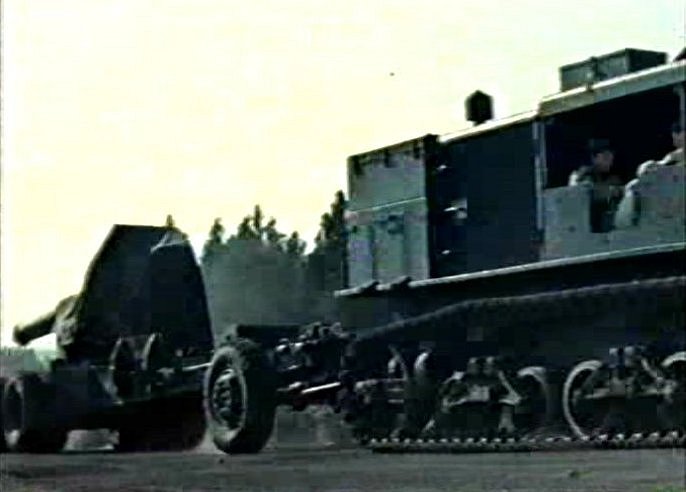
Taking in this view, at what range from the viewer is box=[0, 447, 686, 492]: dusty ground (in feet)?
27.1

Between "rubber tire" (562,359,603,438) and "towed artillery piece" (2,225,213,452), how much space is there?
6.80 m

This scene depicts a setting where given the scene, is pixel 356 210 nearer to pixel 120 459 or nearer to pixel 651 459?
pixel 120 459

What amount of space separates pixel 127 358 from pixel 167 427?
1182 mm

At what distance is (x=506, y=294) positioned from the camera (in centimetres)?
1206

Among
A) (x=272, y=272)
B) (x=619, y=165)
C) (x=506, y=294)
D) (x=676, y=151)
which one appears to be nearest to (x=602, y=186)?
(x=619, y=165)

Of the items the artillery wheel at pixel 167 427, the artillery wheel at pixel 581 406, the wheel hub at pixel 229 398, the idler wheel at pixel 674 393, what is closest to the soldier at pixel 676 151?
the idler wheel at pixel 674 393

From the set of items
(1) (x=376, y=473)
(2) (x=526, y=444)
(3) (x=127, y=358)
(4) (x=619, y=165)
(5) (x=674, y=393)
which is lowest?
(1) (x=376, y=473)

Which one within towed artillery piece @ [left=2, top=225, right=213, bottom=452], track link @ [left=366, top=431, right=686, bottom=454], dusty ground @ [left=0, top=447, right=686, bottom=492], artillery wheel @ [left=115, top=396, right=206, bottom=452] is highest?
towed artillery piece @ [left=2, top=225, right=213, bottom=452]

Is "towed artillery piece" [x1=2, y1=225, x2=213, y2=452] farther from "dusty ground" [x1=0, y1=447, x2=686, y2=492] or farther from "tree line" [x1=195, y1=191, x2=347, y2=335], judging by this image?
"dusty ground" [x1=0, y1=447, x2=686, y2=492]

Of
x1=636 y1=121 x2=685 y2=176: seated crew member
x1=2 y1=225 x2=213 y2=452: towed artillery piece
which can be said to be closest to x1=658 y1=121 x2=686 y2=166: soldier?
x1=636 y1=121 x2=685 y2=176: seated crew member

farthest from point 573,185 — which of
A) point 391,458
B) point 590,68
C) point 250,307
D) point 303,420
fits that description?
point 250,307

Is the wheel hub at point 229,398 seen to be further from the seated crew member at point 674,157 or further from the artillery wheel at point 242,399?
the seated crew member at point 674,157

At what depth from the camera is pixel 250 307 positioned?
2009 centimetres

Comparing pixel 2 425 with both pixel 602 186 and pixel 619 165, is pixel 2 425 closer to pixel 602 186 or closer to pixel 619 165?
pixel 602 186
